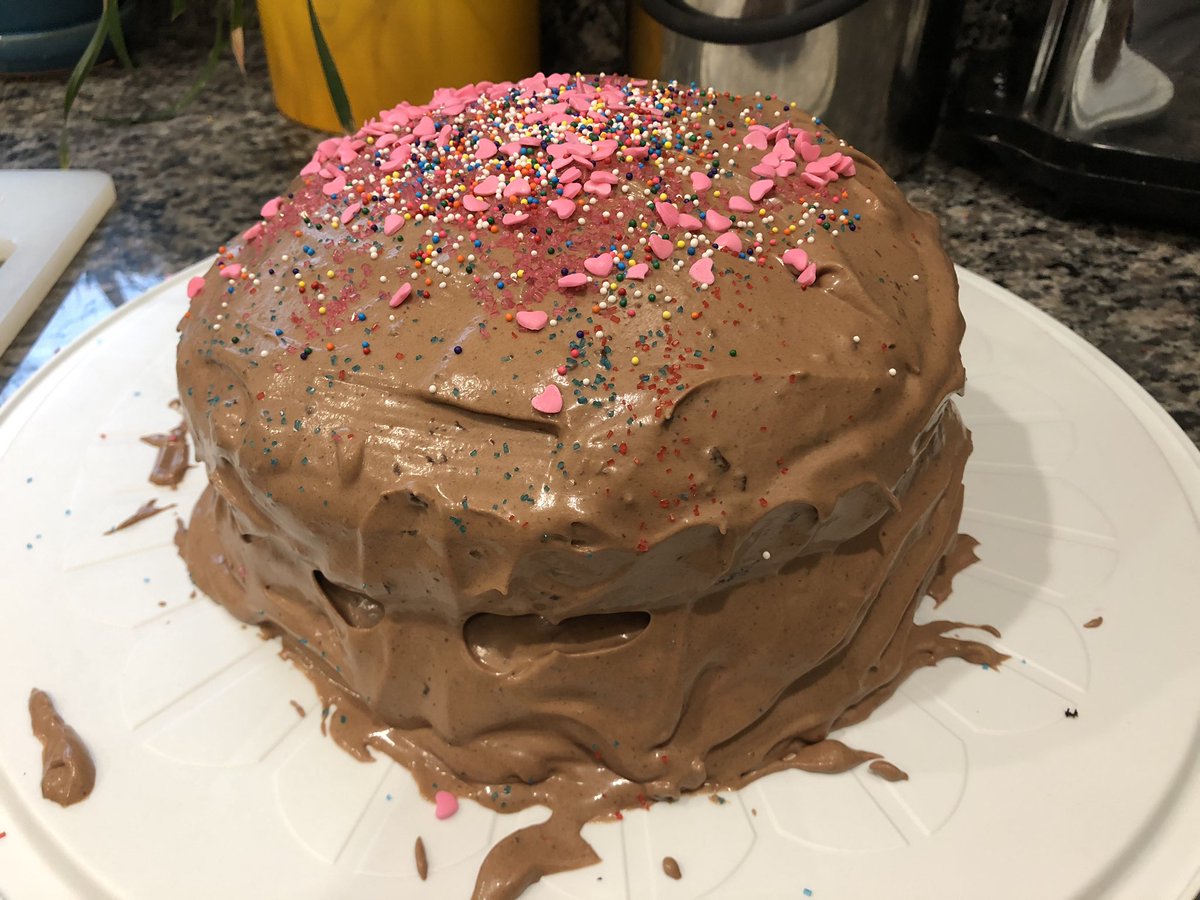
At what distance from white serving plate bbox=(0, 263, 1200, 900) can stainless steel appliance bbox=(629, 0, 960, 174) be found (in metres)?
0.73

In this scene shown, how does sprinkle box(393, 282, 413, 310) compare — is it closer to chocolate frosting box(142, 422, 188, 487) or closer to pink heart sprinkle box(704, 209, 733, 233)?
pink heart sprinkle box(704, 209, 733, 233)

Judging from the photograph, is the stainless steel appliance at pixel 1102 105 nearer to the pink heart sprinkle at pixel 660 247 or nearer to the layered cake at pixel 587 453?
the layered cake at pixel 587 453

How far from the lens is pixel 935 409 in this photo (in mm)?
960

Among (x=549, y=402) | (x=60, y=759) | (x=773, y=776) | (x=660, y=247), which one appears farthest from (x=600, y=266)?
(x=60, y=759)

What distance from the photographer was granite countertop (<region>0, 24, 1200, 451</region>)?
161 centimetres

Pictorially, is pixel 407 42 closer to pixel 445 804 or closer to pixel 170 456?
pixel 170 456

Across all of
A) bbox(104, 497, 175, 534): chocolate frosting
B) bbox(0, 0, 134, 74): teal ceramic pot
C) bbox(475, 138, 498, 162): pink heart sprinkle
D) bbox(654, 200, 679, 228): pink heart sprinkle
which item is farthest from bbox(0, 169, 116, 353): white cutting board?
bbox(654, 200, 679, 228): pink heart sprinkle

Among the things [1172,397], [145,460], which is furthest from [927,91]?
[145,460]

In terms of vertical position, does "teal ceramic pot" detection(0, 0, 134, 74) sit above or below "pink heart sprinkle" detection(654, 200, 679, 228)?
below

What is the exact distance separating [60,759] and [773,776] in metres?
0.70

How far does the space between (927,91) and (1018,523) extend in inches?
39.9

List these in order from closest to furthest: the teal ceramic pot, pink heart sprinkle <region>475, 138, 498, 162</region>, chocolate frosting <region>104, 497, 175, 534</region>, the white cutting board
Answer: pink heart sprinkle <region>475, 138, 498, 162</region>, chocolate frosting <region>104, 497, 175, 534</region>, the white cutting board, the teal ceramic pot

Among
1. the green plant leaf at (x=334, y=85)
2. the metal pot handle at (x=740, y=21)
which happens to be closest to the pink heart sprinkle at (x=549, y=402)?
the green plant leaf at (x=334, y=85)

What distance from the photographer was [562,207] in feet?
3.21
